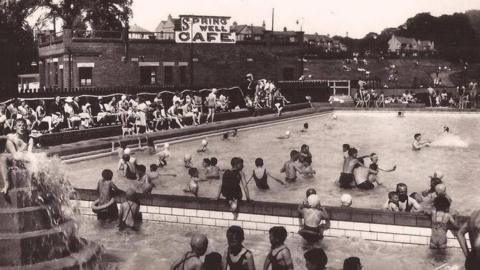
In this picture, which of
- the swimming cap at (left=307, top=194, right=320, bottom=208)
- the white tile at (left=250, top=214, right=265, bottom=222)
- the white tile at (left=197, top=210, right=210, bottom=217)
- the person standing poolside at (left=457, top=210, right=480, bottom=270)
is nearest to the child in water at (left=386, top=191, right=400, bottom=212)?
the swimming cap at (left=307, top=194, right=320, bottom=208)

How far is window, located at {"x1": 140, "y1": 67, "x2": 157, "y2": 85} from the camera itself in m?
44.8

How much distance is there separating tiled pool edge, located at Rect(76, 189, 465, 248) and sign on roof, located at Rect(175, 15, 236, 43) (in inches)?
1256

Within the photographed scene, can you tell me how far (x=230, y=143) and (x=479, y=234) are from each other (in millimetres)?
19423

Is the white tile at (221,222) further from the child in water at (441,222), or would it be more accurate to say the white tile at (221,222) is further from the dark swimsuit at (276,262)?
the dark swimsuit at (276,262)

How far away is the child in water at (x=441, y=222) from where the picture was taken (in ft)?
33.4

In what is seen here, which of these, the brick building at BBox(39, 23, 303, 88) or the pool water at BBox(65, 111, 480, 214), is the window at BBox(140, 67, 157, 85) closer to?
the brick building at BBox(39, 23, 303, 88)

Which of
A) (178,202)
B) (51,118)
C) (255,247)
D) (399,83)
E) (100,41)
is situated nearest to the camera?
(255,247)

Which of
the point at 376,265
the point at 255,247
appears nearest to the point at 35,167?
the point at 255,247

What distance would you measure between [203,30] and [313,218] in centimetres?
3556

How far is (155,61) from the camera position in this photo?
45.2m

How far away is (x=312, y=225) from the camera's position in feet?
36.1

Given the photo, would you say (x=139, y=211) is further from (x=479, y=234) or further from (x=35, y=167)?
(x=479, y=234)

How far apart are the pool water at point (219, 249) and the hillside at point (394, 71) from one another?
192 ft

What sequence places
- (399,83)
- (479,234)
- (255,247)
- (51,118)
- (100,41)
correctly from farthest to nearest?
(399,83) < (100,41) < (51,118) < (255,247) < (479,234)
